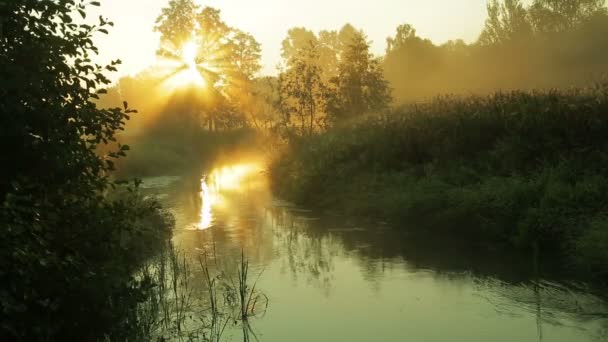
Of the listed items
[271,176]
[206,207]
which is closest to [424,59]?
[271,176]

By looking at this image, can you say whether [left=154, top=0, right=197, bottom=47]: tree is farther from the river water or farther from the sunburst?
the river water

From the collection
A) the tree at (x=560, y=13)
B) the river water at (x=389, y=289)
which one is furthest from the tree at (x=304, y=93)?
the tree at (x=560, y=13)

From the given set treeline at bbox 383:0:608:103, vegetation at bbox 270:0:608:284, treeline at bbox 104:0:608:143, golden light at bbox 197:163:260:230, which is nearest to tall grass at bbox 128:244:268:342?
vegetation at bbox 270:0:608:284

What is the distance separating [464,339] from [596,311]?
2.51 m

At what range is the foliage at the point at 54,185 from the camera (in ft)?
17.4

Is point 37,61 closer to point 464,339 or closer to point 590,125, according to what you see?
point 464,339

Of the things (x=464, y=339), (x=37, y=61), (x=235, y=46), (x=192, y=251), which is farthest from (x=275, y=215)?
(x=235, y=46)

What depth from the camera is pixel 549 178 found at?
14.2m

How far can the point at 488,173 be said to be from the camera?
1689 cm

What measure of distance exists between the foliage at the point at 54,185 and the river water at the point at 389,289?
11.3ft

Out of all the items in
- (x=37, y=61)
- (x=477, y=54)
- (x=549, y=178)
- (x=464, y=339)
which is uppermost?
(x=477, y=54)

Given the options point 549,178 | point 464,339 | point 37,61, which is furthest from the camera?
point 549,178

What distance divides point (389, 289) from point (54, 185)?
24.5ft

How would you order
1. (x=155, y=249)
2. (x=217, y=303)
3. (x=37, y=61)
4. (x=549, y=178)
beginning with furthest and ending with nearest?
1. (x=155, y=249)
2. (x=549, y=178)
3. (x=217, y=303)
4. (x=37, y=61)
